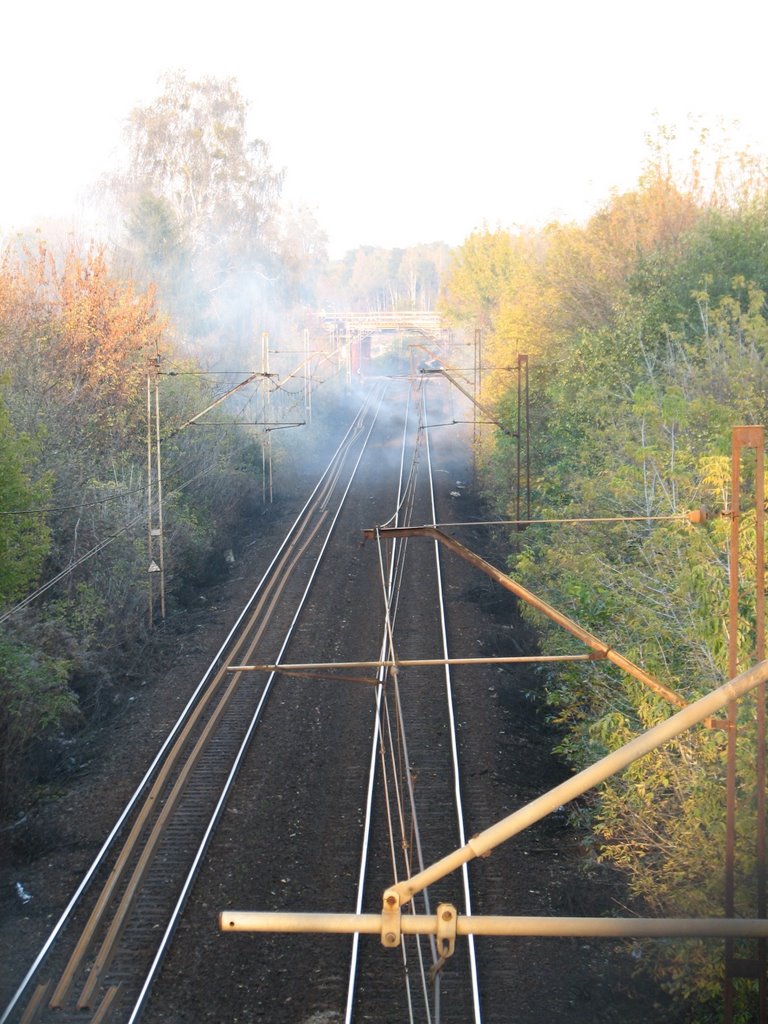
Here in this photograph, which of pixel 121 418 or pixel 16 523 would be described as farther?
pixel 121 418

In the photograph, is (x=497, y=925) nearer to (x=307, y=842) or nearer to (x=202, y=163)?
(x=307, y=842)

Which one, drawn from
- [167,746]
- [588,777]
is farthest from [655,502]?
[588,777]

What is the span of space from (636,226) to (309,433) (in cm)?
2069

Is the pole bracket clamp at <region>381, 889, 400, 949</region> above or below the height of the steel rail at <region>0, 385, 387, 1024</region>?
above

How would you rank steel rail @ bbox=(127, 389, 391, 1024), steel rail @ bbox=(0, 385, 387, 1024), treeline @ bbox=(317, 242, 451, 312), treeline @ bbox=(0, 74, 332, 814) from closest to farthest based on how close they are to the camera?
steel rail @ bbox=(127, 389, 391, 1024) → steel rail @ bbox=(0, 385, 387, 1024) → treeline @ bbox=(0, 74, 332, 814) → treeline @ bbox=(317, 242, 451, 312)

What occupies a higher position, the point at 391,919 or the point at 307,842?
the point at 391,919

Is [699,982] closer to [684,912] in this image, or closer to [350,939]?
[684,912]

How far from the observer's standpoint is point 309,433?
4403 centimetres

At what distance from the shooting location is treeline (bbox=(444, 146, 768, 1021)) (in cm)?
844

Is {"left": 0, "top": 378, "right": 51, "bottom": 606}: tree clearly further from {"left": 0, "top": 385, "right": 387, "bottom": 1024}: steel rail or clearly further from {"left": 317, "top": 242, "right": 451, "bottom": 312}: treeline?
{"left": 317, "top": 242, "right": 451, "bottom": 312}: treeline

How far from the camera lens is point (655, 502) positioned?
40.9 feet

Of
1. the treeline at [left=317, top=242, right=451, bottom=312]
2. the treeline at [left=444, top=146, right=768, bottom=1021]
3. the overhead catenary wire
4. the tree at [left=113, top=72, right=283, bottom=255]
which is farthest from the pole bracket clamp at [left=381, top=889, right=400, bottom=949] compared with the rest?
the treeline at [left=317, top=242, right=451, bottom=312]

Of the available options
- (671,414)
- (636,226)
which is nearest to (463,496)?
(636,226)

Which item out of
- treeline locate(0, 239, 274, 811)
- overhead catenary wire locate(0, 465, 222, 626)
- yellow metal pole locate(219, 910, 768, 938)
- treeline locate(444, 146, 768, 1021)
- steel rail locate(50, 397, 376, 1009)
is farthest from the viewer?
treeline locate(0, 239, 274, 811)
